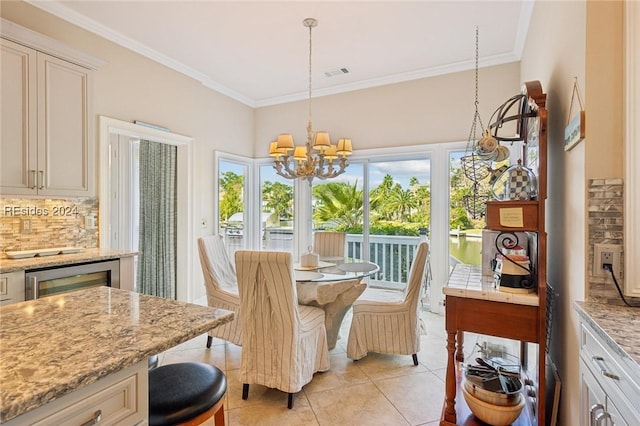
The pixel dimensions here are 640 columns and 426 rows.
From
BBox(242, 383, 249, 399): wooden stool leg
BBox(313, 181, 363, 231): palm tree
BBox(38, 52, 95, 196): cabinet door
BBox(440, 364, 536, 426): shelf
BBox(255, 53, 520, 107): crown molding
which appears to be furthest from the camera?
BBox(313, 181, 363, 231): palm tree

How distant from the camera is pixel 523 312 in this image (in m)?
1.59

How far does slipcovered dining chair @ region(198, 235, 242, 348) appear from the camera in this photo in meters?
2.81

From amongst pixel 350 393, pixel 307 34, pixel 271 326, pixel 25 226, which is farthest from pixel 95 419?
pixel 307 34

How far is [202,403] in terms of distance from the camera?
1146 mm

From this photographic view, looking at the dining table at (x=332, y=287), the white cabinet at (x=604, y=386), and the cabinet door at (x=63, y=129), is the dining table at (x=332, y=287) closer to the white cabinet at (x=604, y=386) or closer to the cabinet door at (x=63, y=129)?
the white cabinet at (x=604, y=386)

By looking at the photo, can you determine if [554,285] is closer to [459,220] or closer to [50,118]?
[459,220]

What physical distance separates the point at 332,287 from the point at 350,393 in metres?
0.77

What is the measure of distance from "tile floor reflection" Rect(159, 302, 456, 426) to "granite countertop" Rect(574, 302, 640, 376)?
1280 millimetres

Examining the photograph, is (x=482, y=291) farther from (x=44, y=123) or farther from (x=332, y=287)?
(x=44, y=123)

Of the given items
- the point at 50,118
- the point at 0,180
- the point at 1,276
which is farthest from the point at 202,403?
the point at 50,118

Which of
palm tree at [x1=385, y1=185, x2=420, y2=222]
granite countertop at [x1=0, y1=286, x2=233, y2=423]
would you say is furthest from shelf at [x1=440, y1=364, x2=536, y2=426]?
palm tree at [x1=385, y1=185, x2=420, y2=222]

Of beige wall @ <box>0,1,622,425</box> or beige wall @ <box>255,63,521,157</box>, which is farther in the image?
beige wall @ <box>255,63,521,157</box>

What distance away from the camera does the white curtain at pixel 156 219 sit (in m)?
4.32

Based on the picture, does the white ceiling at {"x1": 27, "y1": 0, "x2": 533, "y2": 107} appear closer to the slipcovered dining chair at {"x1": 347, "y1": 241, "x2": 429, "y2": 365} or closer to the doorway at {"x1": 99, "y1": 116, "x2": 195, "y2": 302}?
the doorway at {"x1": 99, "y1": 116, "x2": 195, "y2": 302}
